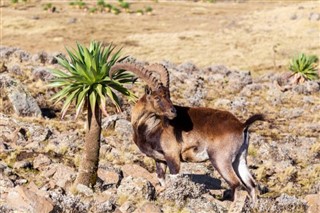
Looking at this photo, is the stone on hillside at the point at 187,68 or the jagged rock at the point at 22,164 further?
the stone on hillside at the point at 187,68

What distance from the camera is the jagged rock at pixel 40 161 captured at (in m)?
13.5

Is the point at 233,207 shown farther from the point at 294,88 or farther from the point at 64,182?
the point at 294,88

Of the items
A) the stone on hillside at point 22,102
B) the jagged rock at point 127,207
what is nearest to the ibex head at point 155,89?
the jagged rock at point 127,207

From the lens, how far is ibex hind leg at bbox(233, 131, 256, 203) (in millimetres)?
11578

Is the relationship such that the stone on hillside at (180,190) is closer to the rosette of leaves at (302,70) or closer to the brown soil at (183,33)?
the rosette of leaves at (302,70)

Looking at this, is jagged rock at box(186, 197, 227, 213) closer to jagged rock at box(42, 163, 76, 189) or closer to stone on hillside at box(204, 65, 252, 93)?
jagged rock at box(42, 163, 76, 189)

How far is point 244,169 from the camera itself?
38.4ft

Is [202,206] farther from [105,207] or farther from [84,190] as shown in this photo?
[84,190]

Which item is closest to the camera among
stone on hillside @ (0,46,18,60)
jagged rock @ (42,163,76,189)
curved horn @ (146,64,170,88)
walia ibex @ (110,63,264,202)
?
walia ibex @ (110,63,264,202)

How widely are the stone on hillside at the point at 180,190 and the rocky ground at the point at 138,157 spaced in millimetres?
21

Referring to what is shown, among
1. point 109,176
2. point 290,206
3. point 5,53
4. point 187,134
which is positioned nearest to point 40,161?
point 109,176

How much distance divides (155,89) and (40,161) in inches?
163

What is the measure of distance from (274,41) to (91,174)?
41.8 m

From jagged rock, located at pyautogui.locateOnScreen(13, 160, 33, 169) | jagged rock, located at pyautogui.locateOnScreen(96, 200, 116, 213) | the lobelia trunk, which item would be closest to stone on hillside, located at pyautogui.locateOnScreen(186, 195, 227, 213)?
jagged rock, located at pyautogui.locateOnScreen(96, 200, 116, 213)
